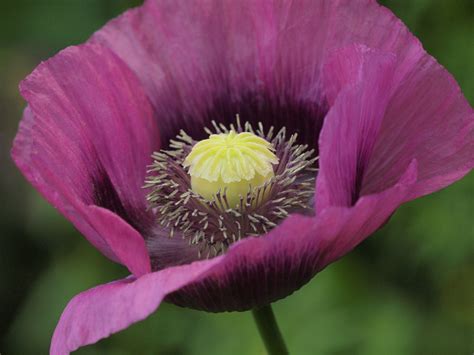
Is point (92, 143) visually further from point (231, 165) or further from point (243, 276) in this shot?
point (243, 276)

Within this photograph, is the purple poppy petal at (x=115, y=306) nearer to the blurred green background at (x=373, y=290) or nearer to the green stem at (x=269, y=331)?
the green stem at (x=269, y=331)

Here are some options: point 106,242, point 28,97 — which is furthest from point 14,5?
point 106,242

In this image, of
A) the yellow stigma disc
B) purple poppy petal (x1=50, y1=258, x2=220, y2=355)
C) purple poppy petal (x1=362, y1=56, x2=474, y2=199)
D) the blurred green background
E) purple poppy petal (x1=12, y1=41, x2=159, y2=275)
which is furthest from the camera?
the blurred green background

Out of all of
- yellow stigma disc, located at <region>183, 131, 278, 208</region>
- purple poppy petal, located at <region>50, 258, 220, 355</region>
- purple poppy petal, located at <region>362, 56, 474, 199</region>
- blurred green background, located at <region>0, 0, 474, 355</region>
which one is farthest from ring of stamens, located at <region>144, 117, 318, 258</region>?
blurred green background, located at <region>0, 0, 474, 355</region>

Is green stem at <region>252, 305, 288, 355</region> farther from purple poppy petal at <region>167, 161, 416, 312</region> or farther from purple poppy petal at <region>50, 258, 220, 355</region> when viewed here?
purple poppy petal at <region>50, 258, 220, 355</region>

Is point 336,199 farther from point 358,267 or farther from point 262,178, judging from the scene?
point 358,267
